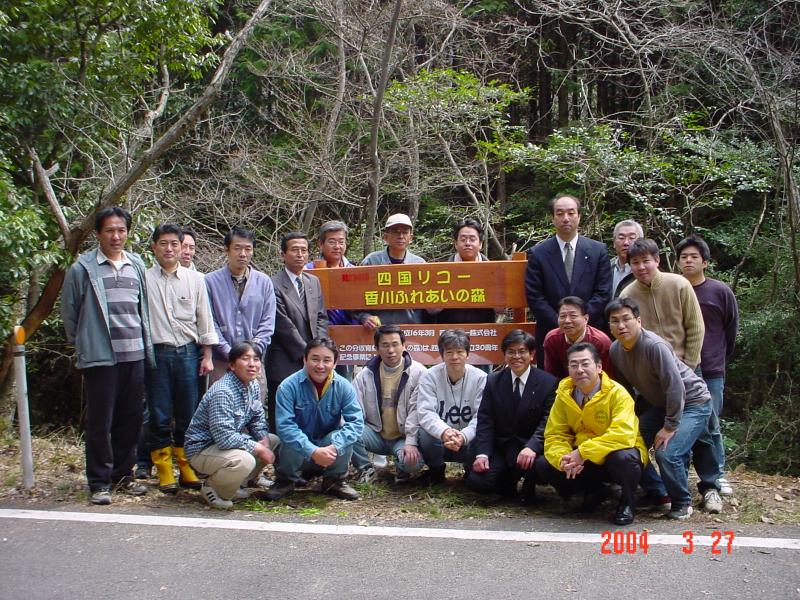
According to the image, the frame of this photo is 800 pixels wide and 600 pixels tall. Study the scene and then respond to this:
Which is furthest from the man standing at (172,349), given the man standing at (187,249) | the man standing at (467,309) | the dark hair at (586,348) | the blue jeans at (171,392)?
the dark hair at (586,348)

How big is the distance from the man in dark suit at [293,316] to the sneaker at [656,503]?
2667 mm

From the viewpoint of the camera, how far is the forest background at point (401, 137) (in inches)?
292

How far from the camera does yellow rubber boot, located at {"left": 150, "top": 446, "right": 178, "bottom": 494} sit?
5254mm

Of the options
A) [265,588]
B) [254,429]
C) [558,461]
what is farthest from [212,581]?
[558,461]

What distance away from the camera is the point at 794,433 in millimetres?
7781

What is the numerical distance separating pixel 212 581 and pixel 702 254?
388 cm

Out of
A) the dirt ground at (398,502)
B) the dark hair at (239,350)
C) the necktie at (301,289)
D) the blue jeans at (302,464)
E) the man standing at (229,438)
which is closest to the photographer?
the dirt ground at (398,502)

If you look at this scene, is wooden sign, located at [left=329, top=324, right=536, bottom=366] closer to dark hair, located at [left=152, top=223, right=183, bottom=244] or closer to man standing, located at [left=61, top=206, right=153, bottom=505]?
dark hair, located at [left=152, top=223, right=183, bottom=244]

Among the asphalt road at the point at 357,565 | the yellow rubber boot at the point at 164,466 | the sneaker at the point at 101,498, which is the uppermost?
the yellow rubber boot at the point at 164,466

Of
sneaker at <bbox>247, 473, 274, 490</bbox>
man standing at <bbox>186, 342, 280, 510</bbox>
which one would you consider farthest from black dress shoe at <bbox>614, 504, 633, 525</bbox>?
sneaker at <bbox>247, 473, 274, 490</bbox>

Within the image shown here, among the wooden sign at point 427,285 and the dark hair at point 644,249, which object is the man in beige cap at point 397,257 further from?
the dark hair at point 644,249

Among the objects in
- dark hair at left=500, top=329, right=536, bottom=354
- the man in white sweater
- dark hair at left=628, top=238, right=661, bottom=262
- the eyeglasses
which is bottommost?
the man in white sweater

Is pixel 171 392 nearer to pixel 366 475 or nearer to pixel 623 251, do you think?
pixel 366 475

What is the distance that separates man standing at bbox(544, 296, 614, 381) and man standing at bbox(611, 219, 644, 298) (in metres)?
0.72
